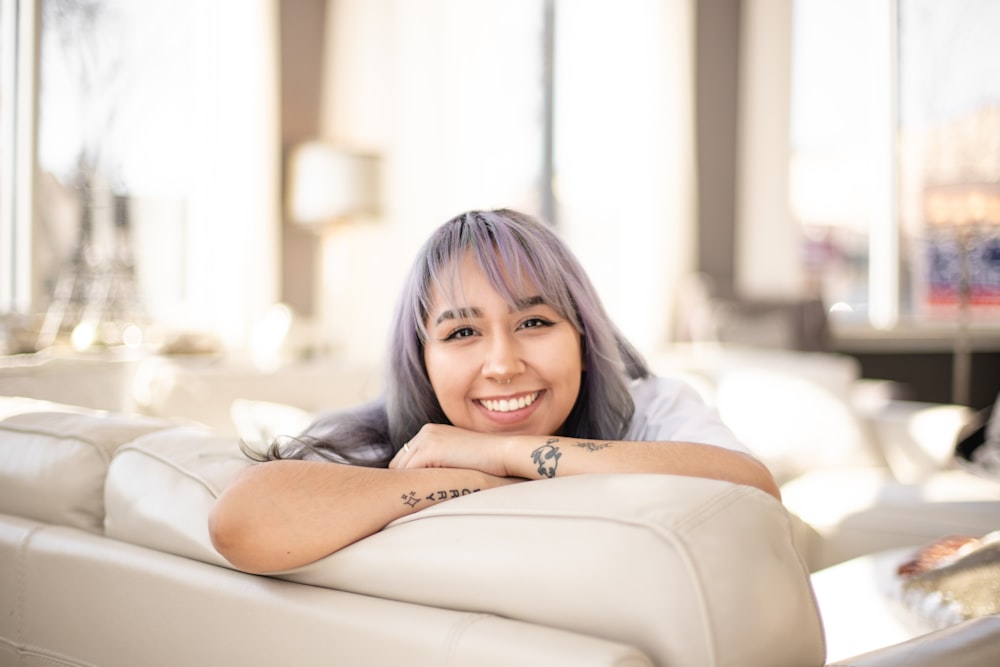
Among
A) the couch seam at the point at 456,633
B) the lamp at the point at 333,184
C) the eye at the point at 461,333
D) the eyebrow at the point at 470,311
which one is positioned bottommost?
the couch seam at the point at 456,633

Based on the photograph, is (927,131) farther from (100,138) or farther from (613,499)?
(613,499)

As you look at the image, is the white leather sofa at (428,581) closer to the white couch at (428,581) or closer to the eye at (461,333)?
the white couch at (428,581)

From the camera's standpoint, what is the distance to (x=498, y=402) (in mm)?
1381

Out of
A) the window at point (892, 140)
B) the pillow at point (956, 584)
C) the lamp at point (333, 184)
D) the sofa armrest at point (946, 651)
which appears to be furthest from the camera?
the window at point (892, 140)

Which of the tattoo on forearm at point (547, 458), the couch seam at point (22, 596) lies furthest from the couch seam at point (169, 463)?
the tattoo on forearm at point (547, 458)

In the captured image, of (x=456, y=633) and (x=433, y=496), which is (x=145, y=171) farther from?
(x=456, y=633)

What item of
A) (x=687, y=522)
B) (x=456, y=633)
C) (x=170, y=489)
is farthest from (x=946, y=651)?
(x=170, y=489)

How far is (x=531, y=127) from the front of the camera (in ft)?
19.8

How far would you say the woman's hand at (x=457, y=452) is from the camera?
1.13 metres

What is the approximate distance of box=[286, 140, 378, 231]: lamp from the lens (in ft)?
14.9

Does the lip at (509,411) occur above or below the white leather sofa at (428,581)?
above

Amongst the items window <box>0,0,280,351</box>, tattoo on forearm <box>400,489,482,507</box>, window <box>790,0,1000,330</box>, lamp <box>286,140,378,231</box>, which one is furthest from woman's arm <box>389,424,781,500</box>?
window <box>790,0,1000,330</box>

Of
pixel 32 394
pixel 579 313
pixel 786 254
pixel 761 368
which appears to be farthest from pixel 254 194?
pixel 579 313

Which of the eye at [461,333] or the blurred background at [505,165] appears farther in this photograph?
the blurred background at [505,165]
